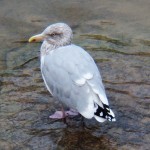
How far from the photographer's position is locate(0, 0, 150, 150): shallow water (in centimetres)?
426

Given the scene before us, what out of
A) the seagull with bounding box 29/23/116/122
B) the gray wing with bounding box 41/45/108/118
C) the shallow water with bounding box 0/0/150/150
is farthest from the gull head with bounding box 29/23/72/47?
the shallow water with bounding box 0/0/150/150

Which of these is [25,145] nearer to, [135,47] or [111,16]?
[135,47]

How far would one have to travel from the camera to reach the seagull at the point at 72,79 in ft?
13.2

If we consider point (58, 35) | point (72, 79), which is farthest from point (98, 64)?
point (72, 79)

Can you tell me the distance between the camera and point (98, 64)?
219 inches

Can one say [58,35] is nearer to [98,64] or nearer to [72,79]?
[72,79]

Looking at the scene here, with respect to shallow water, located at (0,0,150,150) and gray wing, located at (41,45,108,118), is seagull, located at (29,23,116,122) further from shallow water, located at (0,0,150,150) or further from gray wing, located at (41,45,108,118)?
shallow water, located at (0,0,150,150)

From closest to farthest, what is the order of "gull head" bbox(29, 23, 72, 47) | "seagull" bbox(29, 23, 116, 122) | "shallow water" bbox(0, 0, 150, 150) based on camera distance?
"seagull" bbox(29, 23, 116, 122) → "shallow water" bbox(0, 0, 150, 150) → "gull head" bbox(29, 23, 72, 47)

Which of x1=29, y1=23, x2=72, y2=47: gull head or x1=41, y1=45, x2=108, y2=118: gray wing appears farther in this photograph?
x1=29, y1=23, x2=72, y2=47: gull head

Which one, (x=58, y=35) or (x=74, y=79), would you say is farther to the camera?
(x=58, y=35)

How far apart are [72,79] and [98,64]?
4.56ft

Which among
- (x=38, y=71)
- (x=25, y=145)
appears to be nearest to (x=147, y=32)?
(x=38, y=71)

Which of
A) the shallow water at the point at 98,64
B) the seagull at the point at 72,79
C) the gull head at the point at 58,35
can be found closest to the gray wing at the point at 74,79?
the seagull at the point at 72,79

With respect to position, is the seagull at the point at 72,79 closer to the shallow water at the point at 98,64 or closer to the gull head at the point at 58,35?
the gull head at the point at 58,35
